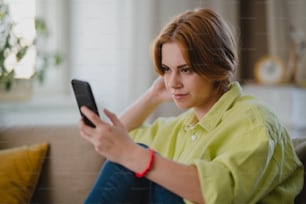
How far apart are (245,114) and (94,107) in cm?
20

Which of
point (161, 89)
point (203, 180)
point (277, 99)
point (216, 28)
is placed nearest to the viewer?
point (203, 180)

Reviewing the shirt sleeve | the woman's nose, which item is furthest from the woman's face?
the shirt sleeve

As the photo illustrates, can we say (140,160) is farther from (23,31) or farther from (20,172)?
(23,31)

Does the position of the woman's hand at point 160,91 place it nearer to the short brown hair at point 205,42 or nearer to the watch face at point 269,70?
the short brown hair at point 205,42

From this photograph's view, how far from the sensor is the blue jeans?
0.73m

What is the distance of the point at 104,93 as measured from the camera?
1.50m

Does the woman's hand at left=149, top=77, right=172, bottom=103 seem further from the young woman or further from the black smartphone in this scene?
the black smartphone

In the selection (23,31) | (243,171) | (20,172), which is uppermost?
(23,31)

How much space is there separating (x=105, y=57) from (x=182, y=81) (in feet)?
2.60

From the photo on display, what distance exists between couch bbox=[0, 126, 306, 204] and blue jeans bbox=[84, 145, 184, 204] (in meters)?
0.20

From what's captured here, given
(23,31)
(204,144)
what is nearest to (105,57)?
(23,31)

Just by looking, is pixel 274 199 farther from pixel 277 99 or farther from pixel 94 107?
pixel 277 99

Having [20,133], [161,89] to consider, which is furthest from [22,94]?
[161,89]

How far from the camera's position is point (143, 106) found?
93 cm
